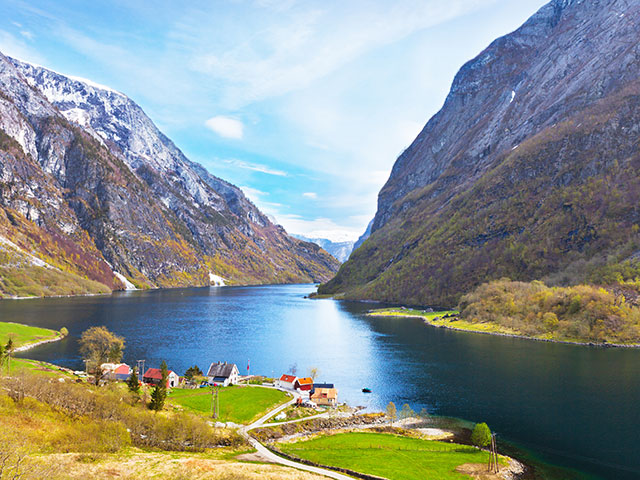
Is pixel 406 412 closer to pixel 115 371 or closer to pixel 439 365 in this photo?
pixel 439 365

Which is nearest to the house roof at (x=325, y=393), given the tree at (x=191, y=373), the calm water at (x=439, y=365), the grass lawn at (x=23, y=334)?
the calm water at (x=439, y=365)

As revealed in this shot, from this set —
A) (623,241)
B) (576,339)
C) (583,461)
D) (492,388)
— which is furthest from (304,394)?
(623,241)

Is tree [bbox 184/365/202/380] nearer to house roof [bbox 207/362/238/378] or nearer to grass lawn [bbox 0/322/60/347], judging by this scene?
house roof [bbox 207/362/238/378]

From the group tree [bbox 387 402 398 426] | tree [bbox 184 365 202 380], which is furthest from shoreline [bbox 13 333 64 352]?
tree [bbox 387 402 398 426]

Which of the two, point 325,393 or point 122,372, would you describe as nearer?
point 325,393

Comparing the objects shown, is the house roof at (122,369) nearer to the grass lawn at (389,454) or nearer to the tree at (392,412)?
the grass lawn at (389,454)

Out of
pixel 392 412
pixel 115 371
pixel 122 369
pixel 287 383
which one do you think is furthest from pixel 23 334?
pixel 392 412
